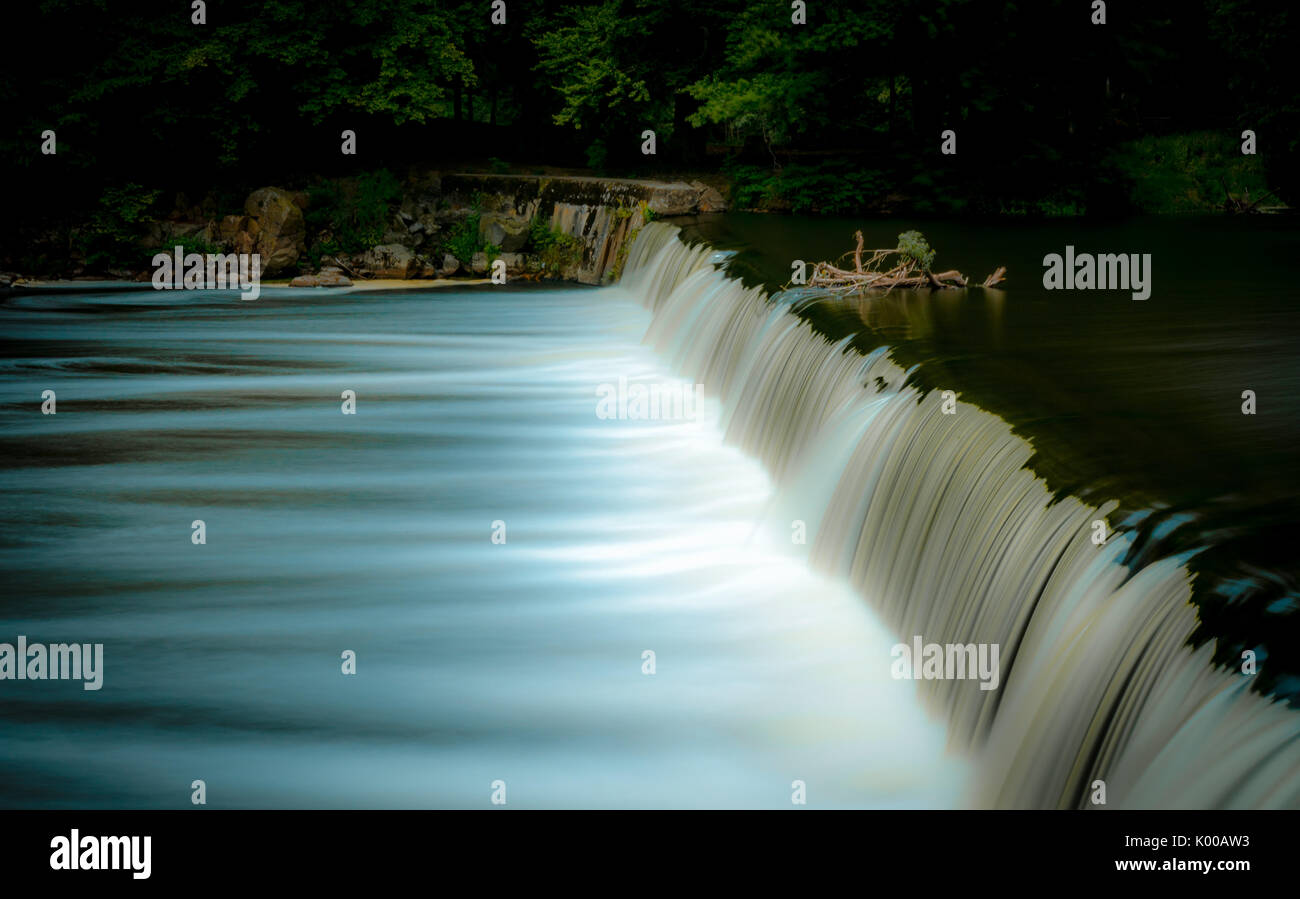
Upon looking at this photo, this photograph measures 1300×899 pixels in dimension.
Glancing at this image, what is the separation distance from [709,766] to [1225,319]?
273 inches

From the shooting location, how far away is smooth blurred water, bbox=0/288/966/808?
248 inches

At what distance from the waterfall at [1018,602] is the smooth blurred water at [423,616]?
37cm

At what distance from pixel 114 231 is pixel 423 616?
2236 centimetres

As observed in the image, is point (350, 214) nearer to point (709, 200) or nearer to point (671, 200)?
point (671, 200)

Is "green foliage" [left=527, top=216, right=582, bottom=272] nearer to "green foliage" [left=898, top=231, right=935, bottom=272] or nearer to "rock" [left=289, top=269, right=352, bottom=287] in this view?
"rock" [left=289, top=269, right=352, bottom=287]

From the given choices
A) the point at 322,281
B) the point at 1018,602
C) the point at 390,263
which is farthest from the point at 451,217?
the point at 1018,602

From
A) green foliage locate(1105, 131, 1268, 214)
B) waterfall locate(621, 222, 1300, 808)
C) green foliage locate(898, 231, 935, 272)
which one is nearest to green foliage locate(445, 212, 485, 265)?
green foliage locate(1105, 131, 1268, 214)

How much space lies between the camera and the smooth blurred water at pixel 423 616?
6.29 meters

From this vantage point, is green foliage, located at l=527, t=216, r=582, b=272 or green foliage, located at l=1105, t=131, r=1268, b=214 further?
green foliage, located at l=1105, t=131, r=1268, b=214

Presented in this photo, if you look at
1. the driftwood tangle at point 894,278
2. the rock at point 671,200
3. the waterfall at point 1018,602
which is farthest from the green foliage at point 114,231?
the waterfall at point 1018,602

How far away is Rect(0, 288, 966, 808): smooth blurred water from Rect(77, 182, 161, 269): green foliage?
13298 mm

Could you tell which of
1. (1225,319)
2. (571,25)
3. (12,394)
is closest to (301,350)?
(12,394)
